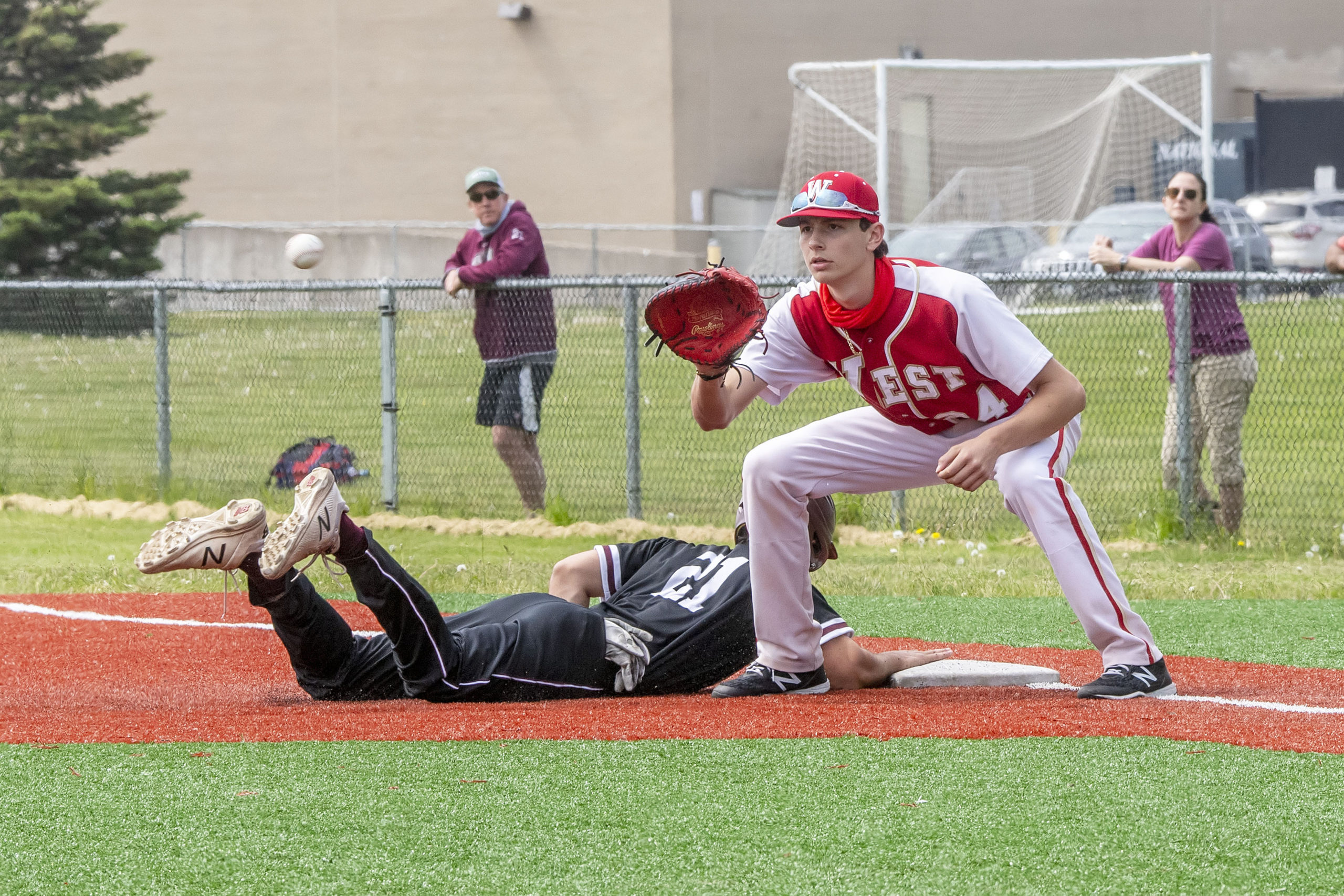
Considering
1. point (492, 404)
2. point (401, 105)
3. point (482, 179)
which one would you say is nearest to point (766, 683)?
point (492, 404)

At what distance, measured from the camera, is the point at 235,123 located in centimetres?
3356

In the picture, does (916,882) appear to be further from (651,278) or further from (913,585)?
(651,278)

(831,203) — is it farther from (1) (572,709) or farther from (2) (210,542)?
(2) (210,542)

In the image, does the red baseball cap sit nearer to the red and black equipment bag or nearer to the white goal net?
the red and black equipment bag

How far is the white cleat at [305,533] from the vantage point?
435 cm

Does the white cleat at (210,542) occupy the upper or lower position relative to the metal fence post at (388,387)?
lower

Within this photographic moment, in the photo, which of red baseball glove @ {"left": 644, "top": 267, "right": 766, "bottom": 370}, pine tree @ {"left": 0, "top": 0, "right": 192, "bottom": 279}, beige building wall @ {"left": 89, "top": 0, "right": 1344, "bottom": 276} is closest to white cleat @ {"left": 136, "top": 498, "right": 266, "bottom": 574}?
red baseball glove @ {"left": 644, "top": 267, "right": 766, "bottom": 370}

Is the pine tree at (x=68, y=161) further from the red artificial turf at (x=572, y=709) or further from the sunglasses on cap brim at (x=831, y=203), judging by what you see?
the sunglasses on cap brim at (x=831, y=203)

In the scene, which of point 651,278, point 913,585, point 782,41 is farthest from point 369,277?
point 913,585

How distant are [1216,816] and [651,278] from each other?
20.1 ft

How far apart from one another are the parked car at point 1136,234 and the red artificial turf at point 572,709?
16.6m

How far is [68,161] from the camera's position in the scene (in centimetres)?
2458

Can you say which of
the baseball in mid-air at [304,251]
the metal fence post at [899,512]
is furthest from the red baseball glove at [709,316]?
the baseball in mid-air at [304,251]

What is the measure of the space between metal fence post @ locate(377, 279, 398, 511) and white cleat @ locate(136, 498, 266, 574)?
511cm
